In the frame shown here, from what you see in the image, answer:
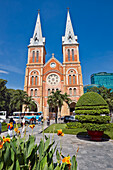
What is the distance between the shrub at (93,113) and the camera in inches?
284

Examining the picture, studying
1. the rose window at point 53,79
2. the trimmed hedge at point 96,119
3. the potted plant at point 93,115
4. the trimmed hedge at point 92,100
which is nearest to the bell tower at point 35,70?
the rose window at point 53,79

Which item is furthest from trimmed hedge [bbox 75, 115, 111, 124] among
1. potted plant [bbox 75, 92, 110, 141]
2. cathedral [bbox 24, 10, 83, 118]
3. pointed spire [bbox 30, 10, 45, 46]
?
pointed spire [bbox 30, 10, 45, 46]

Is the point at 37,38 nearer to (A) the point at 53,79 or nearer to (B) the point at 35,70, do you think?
(B) the point at 35,70

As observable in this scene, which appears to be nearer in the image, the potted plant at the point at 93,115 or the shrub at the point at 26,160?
the shrub at the point at 26,160

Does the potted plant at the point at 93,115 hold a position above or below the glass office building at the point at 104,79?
below

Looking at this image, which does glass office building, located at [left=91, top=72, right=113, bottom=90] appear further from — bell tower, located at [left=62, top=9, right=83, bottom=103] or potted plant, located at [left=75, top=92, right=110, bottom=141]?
potted plant, located at [left=75, top=92, right=110, bottom=141]


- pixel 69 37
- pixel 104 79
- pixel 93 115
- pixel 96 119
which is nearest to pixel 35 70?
pixel 69 37

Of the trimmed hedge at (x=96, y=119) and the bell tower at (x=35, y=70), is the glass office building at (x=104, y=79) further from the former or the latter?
the trimmed hedge at (x=96, y=119)

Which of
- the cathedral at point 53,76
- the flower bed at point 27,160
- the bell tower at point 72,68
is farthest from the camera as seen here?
the bell tower at point 72,68

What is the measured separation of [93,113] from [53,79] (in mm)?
27416

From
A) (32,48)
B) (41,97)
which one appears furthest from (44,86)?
(32,48)

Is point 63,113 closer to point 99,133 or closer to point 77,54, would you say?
point 77,54

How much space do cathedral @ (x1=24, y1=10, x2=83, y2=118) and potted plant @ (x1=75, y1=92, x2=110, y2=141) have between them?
23.4m

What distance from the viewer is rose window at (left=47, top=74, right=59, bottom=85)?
3419cm
